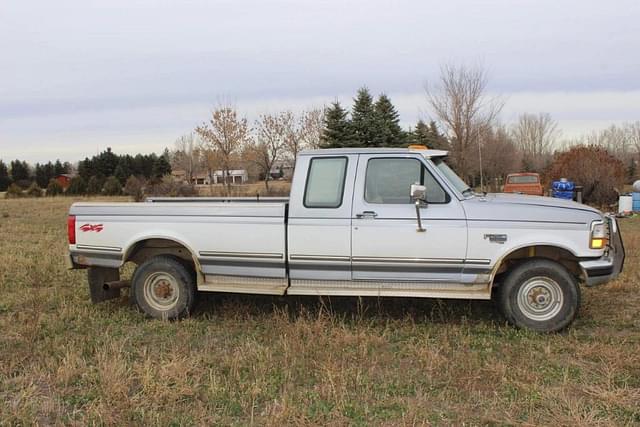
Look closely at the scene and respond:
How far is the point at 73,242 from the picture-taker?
637cm

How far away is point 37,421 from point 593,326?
205 inches

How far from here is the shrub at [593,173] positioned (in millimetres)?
22688

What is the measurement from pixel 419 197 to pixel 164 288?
307 centimetres

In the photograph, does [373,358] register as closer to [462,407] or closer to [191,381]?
[462,407]

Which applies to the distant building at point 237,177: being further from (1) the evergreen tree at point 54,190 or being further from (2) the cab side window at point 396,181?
(2) the cab side window at point 396,181

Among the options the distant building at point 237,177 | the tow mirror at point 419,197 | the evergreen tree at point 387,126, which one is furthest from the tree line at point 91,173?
the tow mirror at point 419,197

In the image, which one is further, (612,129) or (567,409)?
(612,129)

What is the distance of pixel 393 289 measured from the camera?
5.60 meters

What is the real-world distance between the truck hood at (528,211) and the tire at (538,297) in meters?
0.49

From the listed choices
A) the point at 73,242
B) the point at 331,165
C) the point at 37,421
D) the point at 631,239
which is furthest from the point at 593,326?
the point at 631,239

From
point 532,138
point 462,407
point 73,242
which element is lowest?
point 462,407

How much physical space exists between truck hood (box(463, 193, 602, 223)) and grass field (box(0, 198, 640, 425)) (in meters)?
1.16

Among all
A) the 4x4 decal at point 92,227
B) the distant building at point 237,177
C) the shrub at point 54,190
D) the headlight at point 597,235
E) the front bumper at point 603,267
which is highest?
the distant building at point 237,177

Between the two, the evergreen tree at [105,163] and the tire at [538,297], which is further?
the evergreen tree at [105,163]
